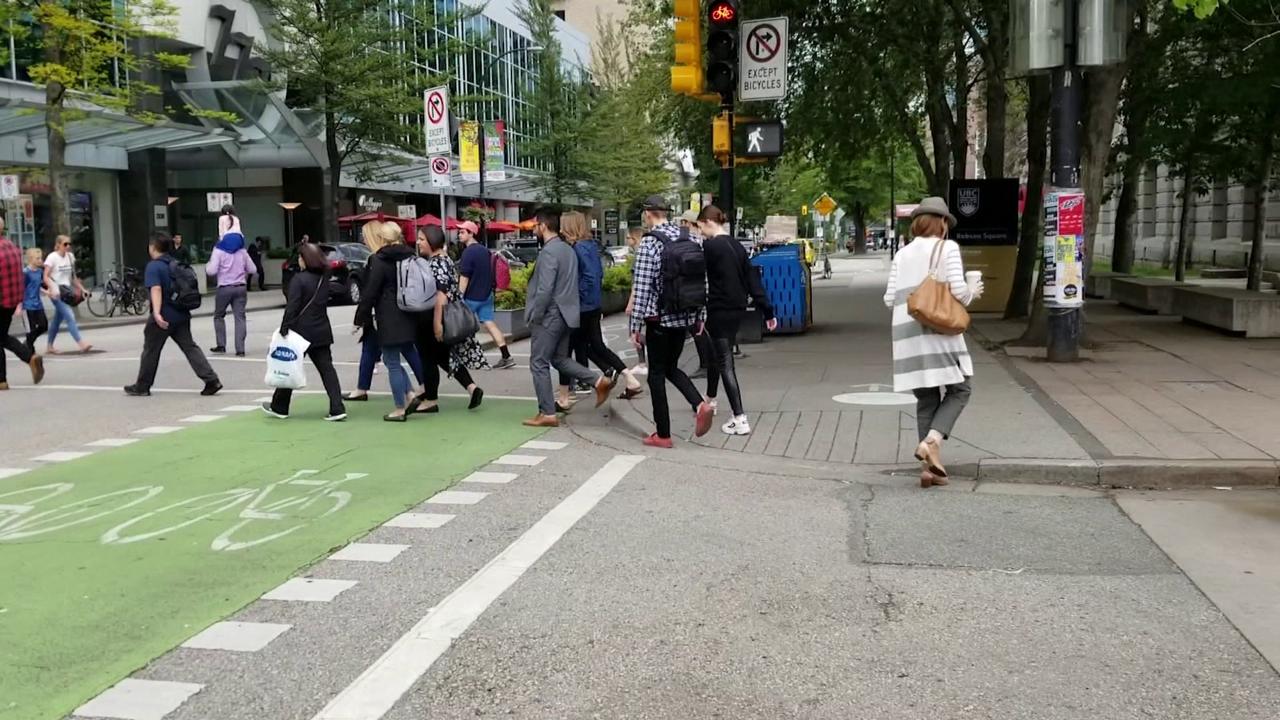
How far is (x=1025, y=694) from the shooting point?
3934 mm

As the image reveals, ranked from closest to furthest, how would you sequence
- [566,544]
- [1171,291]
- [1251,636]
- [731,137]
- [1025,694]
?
1. [1025,694]
2. [1251,636]
3. [566,544]
4. [731,137]
5. [1171,291]

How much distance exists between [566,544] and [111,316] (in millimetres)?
22203

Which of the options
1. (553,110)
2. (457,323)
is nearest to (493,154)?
(553,110)

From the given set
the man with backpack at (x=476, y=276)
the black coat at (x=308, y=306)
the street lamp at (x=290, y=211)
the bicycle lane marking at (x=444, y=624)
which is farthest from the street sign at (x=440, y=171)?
the street lamp at (x=290, y=211)

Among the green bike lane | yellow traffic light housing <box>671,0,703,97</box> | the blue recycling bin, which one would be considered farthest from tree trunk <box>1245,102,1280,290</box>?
the green bike lane

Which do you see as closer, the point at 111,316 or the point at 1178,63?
the point at 1178,63

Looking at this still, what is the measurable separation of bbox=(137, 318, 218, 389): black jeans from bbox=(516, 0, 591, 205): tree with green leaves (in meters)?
40.1

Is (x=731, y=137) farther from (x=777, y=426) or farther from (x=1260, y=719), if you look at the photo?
(x=1260, y=719)

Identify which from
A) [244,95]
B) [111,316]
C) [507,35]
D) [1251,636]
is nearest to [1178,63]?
[1251,636]

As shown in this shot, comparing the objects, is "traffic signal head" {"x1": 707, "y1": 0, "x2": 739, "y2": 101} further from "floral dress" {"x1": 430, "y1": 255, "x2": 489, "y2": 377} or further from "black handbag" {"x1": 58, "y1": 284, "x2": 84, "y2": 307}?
"black handbag" {"x1": 58, "y1": 284, "x2": 84, "y2": 307}

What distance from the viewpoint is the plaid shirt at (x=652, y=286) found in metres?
8.62

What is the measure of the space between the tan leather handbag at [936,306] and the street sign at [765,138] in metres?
5.68

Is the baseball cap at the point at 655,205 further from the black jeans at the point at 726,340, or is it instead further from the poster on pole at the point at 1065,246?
the poster on pole at the point at 1065,246

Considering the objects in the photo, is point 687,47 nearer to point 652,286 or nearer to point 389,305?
point 652,286
